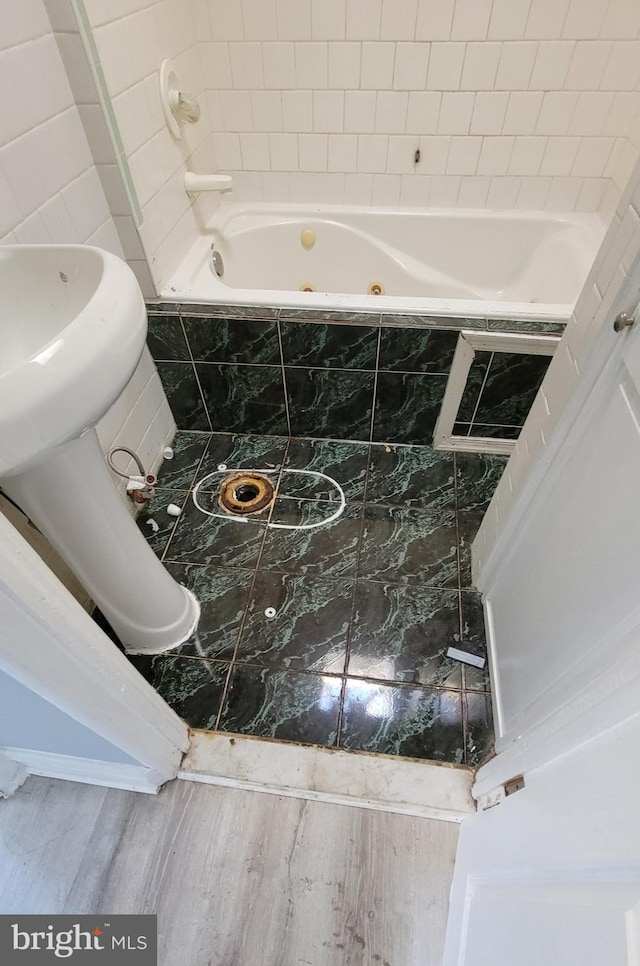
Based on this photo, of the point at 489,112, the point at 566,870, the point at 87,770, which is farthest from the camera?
the point at 489,112

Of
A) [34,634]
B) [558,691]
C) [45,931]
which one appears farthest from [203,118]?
[45,931]

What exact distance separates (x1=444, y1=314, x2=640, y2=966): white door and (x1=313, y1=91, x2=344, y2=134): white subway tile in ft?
5.46

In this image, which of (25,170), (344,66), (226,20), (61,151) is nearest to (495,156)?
(344,66)

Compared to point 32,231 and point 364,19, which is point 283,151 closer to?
point 364,19

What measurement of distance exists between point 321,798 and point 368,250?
1990 mm

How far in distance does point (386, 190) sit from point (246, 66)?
0.67m

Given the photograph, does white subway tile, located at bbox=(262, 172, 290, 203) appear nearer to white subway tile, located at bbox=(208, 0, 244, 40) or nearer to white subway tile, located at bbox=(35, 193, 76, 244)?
white subway tile, located at bbox=(208, 0, 244, 40)

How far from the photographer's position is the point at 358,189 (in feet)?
6.56

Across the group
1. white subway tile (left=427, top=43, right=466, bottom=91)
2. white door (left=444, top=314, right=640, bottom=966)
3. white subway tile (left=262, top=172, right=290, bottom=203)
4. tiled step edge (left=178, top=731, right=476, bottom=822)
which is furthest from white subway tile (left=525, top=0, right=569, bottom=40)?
tiled step edge (left=178, top=731, right=476, bottom=822)

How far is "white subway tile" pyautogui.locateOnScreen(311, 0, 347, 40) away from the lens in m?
1.60

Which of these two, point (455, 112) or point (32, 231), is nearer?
point (32, 231)

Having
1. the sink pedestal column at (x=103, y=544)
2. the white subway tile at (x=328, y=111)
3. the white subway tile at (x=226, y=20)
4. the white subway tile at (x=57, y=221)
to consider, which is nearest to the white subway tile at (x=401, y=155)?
the white subway tile at (x=328, y=111)

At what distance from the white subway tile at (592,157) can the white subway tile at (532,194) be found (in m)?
0.11

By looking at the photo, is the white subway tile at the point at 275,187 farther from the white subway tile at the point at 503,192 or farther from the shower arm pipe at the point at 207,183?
the white subway tile at the point at 503,192
